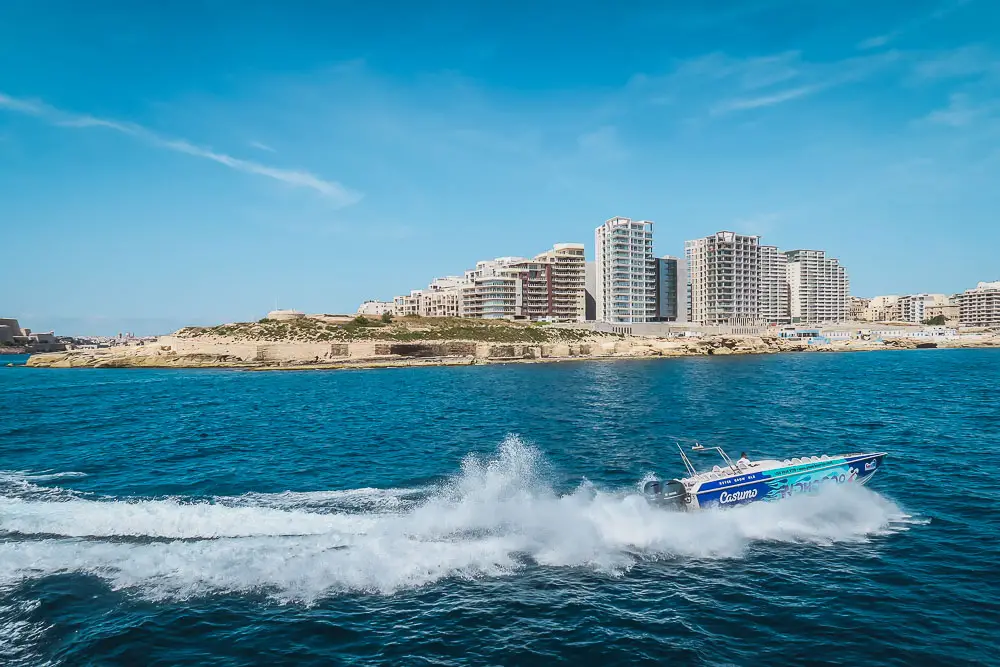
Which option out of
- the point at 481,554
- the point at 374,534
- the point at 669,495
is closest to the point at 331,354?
the point at 374,534

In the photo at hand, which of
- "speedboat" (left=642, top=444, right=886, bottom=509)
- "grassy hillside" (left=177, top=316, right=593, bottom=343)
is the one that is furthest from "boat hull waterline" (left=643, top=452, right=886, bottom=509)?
"grassy hillside" (left=177, top=316, right=593, bottom=343)

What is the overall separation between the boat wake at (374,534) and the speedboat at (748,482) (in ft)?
1.62

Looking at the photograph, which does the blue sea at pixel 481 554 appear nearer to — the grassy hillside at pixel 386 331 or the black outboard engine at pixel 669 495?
the black outboard engine at pixel 669 495

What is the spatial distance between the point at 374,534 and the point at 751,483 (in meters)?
16.6

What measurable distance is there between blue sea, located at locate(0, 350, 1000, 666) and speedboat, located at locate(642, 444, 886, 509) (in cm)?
60

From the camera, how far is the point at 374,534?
907 inches

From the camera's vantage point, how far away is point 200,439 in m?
47.0

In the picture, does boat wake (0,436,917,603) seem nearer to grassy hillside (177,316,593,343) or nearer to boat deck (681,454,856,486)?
boat deck (681,454,856,486)

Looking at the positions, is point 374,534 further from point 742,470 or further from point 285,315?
point 285,315

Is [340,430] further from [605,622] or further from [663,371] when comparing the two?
[663,371]

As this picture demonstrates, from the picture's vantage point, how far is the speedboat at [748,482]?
24.9m

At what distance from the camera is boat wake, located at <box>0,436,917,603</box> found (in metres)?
19.9

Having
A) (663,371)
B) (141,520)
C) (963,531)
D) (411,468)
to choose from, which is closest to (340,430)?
(411,468)

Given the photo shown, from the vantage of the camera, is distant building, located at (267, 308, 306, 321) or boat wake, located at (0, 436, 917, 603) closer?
boat wake, located at (0, 436, 917, 603)
